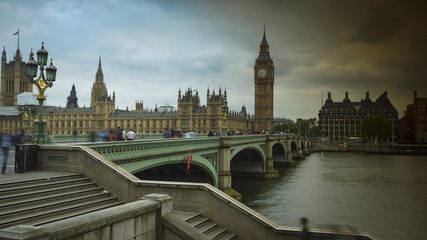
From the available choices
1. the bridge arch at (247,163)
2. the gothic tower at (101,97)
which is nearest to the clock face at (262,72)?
the gothic tower at (101,97)

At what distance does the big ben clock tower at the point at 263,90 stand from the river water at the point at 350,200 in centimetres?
7512

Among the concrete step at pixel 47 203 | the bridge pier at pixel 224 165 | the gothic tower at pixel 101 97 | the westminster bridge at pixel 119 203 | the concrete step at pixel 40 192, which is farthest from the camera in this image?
the gothic tower at pixel 101 97

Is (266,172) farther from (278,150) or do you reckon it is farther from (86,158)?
(86,158)

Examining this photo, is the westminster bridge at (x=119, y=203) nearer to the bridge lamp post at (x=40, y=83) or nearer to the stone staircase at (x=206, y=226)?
the stone staircase at (x=206, y=226)

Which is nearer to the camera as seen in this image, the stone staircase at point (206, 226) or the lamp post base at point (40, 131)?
the stone staircase at point (206, 226)

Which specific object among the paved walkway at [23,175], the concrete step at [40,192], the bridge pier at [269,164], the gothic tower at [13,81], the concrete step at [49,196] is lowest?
the bridge pier at [269,164]

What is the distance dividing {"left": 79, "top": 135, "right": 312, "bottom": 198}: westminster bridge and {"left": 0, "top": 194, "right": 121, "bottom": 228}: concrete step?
9.80 feet

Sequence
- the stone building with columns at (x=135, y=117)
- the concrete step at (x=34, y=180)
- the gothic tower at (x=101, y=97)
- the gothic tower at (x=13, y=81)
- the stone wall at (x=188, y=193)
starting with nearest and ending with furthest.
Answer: the concrete step at (x=34, y=180), the stone wall at (x=188, y=193), the stone building with columns at (x=135, y=117), the gothic tower at (x=101, y=97), the gothic tower at (x=13, y=81)

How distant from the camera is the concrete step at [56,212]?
7941mm

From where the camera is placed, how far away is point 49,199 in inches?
369

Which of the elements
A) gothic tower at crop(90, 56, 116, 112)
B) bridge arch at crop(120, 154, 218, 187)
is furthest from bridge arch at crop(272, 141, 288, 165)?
gothic tower at crop(90, 56, 116, 112)

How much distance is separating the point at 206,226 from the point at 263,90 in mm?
116611

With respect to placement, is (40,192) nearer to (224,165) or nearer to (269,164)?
(224,165)

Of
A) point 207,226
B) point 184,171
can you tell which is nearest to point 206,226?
point 207,226
